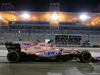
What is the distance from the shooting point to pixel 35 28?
67.6 feet

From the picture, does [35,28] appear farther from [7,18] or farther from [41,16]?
[7,18]

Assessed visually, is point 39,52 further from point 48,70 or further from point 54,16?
point 54,16

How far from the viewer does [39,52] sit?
5.19 meters

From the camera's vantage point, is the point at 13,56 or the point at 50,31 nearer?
the point at 13,56

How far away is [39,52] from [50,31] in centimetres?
1345

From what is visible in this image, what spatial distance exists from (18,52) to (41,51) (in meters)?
1.37

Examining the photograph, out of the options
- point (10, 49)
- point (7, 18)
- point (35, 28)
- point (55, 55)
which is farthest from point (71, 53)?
point (7, 18)

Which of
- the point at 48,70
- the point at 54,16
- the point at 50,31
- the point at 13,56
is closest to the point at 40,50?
the point at 48,70

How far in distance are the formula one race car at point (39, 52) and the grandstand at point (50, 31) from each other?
11.2 feet

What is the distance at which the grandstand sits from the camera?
1433 centimetres

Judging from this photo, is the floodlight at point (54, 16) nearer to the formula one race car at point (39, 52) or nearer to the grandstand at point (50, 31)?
the grandstand at point (50, 31)

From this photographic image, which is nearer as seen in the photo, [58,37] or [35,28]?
[58,37]

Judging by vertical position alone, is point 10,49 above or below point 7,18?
below

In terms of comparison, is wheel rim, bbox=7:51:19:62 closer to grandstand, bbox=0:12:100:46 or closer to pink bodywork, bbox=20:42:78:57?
pink bodywork, bbox=20:42:78:57
